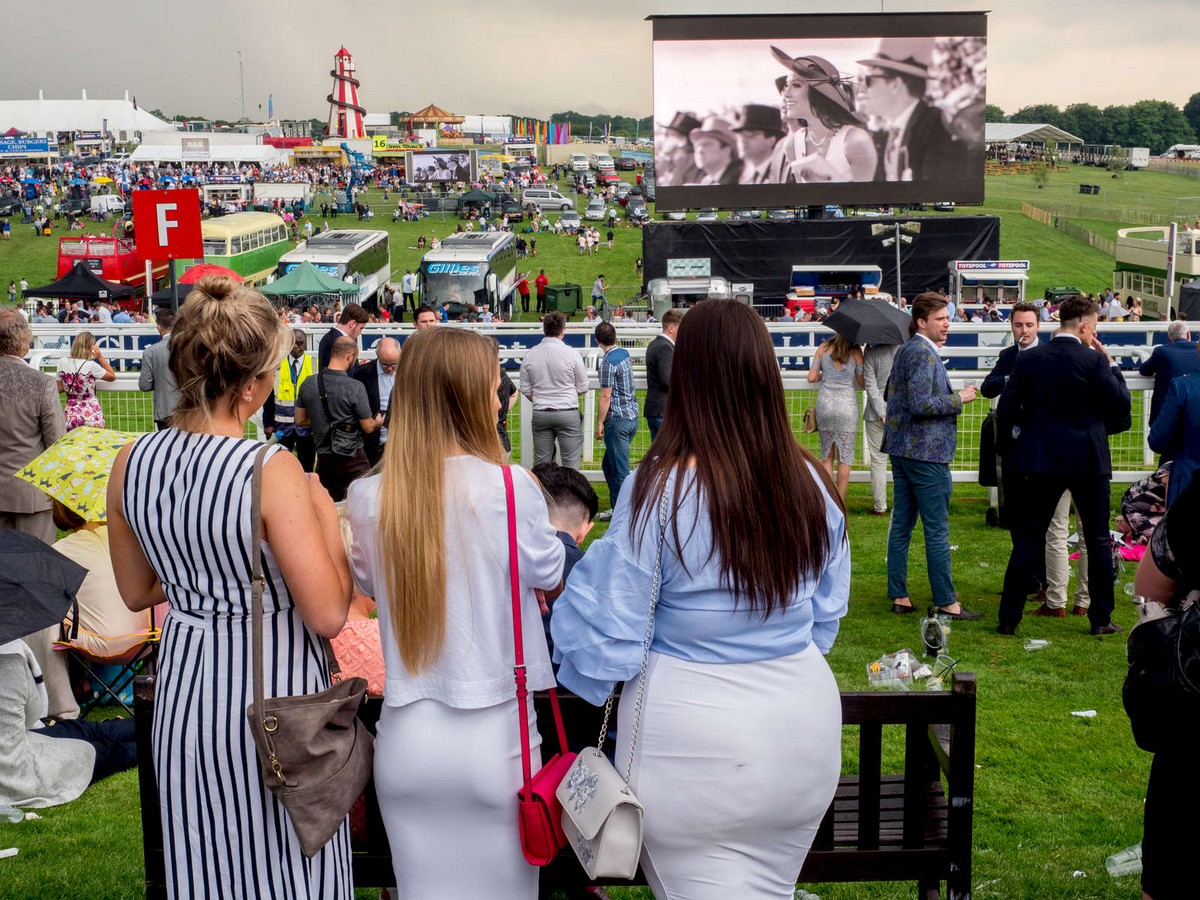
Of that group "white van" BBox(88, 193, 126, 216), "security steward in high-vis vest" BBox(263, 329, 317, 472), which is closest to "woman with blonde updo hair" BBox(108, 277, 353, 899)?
"security steward in high-vis vest" BBox(263, 329, 317, 472)

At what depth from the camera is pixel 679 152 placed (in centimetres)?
3366

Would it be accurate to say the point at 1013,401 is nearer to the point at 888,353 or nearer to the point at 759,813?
the point at 888,353

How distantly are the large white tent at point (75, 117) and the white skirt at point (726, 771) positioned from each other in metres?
146

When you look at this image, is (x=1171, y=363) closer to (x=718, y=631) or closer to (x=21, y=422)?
(x=718, y=631)

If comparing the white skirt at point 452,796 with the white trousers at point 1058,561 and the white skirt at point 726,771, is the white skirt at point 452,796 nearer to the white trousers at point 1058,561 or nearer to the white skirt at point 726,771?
the white skirt at point 726,771

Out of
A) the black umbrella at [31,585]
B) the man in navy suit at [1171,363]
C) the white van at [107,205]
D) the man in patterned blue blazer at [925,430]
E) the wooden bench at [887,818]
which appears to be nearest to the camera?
the wooden bench at [887,818]

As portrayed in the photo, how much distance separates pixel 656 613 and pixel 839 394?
7049 millimetres

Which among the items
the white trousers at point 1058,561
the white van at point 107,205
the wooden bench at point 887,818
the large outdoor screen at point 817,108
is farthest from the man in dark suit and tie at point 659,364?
the white van at point 107,205

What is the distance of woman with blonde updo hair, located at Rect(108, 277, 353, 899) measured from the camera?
2428mm

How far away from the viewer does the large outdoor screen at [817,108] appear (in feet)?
109

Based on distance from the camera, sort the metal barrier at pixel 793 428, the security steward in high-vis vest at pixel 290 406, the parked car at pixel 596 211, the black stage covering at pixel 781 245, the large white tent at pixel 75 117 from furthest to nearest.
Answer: the large white tent at pixel 75 117 < the parked car at pixel 596 211 < the black stage covering at pixel 781 245 < the metal barrier at pixel 793 428 < the security steward in high-vis vest at pixel 290 406

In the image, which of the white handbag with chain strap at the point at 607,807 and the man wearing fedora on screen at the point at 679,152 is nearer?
the white handbag with chain strap at the point at 607,807

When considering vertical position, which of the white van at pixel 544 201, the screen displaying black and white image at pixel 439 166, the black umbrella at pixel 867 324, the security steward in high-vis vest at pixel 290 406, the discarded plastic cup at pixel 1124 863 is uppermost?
the screen displaying black and white image at pixel 439 166

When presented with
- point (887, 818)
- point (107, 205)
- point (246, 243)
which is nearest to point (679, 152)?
point (246, 243)
